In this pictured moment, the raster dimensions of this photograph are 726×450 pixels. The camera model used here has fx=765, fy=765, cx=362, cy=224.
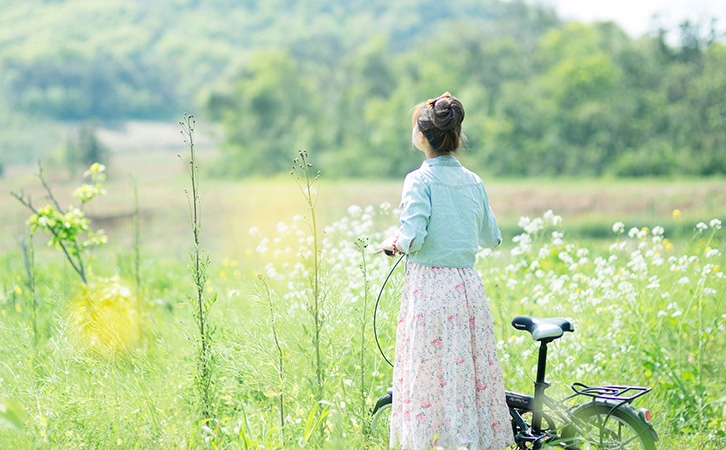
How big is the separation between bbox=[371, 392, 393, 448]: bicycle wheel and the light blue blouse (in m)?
0.75

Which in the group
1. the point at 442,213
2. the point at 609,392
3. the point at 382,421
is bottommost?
the point at 382,421

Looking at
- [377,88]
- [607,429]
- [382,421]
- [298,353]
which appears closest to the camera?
[607,429]

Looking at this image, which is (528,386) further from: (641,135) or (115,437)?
(641,135)

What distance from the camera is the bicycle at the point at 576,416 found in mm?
3143

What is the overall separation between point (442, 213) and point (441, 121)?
0.39m

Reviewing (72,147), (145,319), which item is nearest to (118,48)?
(72,147)

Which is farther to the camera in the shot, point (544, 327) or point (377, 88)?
point (377, 88)

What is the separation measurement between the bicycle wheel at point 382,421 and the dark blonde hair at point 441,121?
1.21 metres

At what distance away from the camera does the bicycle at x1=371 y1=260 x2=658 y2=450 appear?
314 centimetres

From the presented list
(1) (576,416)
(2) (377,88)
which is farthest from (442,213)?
(2) (377,88)

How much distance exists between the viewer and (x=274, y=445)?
10.3 ft

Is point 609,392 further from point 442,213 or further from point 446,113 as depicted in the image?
point 446,113

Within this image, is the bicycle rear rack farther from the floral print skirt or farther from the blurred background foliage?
the blurred background foliage

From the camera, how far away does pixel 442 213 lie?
3309 mm
